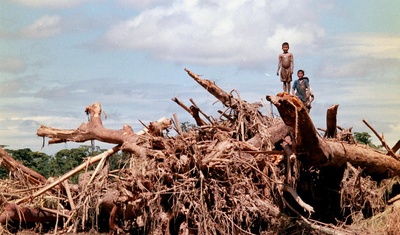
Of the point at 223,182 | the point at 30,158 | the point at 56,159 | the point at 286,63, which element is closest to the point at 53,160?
the point at 56,159

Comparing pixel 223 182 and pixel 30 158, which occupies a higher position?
pixel 30 158

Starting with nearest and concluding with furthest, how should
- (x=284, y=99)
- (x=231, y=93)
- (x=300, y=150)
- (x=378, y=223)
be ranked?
1. (x=284, y=99)
2. (x=300, y=150)
3. (x=378, y=223)
4. (x=231, y=93)

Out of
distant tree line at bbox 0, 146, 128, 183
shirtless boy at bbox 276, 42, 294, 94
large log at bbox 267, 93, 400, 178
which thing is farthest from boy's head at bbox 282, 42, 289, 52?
distant tree line at bbox 0, 146, 128, 183

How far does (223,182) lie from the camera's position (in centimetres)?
1038

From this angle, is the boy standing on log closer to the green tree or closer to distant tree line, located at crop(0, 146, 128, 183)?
distant tree line, located at crop(0, 146, 128, 183)

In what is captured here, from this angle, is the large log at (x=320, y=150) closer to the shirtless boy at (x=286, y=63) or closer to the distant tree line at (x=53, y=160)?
the shirtless boy at (x=286, y=63)

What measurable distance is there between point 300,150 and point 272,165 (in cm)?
116

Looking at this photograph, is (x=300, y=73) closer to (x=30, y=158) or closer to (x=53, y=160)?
(x=53, y=160)

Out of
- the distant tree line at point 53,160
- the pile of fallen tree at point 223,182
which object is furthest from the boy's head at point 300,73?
the distant tree line at point 53,160

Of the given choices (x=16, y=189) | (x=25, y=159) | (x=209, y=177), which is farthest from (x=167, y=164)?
(x=25, y=159)

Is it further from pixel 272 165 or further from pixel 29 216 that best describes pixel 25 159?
pixel 272 165

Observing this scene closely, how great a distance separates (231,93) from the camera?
39.7 feet

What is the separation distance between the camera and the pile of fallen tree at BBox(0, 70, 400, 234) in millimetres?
10125

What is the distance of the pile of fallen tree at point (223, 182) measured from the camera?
10.1 meters
